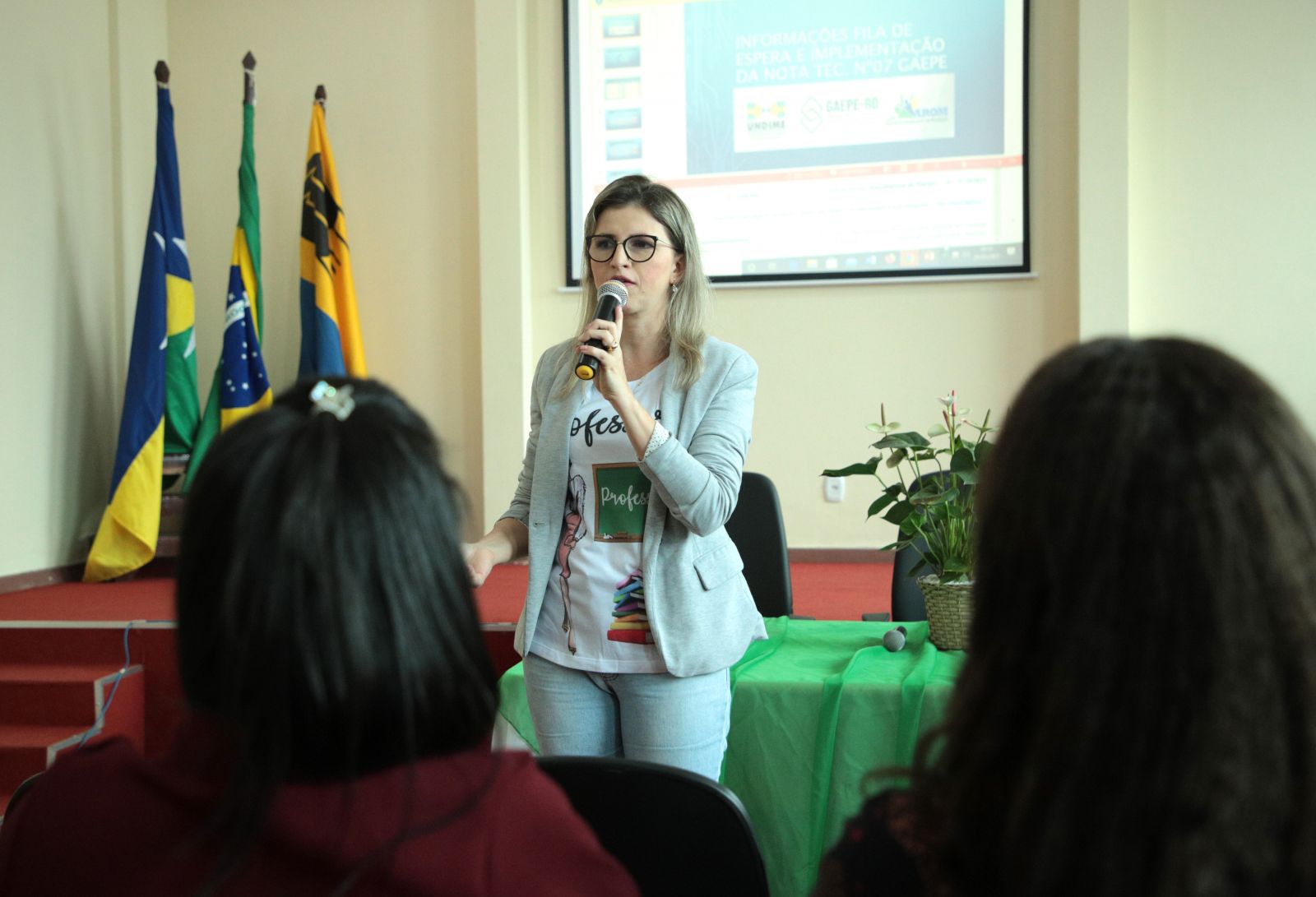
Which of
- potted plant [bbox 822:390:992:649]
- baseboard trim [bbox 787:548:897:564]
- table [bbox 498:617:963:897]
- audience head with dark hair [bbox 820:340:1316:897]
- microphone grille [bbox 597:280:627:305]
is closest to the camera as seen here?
audience head with dark hair [bbox 820:340:1316:897]

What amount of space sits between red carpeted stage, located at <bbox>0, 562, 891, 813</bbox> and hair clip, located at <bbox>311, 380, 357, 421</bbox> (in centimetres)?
220

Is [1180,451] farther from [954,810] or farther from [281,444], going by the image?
[281,444]

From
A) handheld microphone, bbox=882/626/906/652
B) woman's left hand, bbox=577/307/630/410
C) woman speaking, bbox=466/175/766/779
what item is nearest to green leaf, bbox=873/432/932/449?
handheld microphone, bbox=882/626/906/652

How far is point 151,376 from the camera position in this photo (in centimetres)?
440

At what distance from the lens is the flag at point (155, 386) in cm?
432

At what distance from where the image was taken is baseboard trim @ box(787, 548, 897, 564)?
4.66 meters

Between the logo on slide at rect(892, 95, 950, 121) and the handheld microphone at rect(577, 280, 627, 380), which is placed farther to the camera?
the logo on slide at rect(892, 95, 950, 121)

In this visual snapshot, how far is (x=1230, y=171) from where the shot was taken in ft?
14.3

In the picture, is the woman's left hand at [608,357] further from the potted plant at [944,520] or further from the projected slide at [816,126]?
the projected slide at [816,126]

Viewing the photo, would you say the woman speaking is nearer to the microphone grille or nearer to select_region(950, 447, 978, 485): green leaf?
the microphone grille

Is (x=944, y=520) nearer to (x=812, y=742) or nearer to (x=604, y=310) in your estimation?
(x=812, y=742)

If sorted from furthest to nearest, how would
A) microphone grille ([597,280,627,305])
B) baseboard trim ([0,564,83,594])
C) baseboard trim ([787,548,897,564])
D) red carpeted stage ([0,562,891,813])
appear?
baseboard trim ([787,548,897,564]) < baseboard trim ([0,564,83,594]) < red carpeted stage ([0,562,891,813]) < microphone grille ([597,280,627,305])

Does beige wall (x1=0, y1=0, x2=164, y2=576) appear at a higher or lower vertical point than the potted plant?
higher

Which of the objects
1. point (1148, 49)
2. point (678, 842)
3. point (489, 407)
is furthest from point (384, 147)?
point (678, 842)
